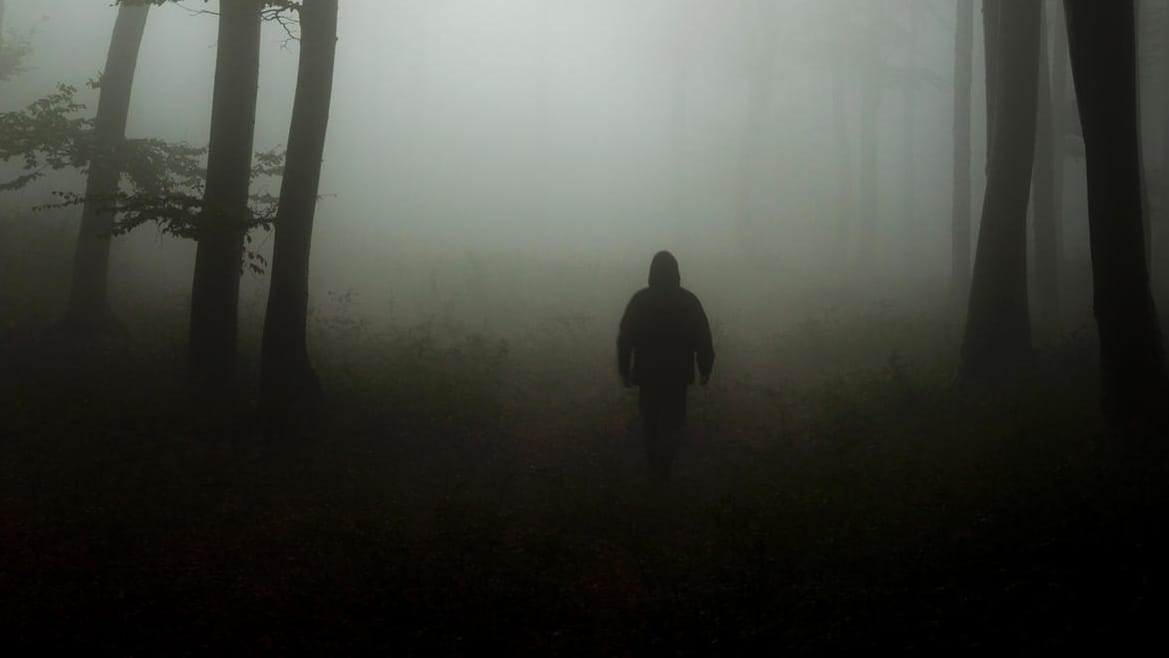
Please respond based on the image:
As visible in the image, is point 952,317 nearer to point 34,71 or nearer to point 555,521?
point 555,521

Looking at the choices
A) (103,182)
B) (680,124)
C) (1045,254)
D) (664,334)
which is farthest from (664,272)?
(680,124)

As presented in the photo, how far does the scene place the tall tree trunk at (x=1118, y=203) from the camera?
774cm

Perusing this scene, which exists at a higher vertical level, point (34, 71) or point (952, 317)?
point (34, 71)

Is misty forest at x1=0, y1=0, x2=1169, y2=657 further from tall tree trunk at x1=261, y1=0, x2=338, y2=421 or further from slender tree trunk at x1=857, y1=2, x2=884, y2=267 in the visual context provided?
slender tree trunk at x1=857, y1=2, x2=884, y2=267

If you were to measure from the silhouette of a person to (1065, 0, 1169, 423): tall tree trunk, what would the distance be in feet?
12.8

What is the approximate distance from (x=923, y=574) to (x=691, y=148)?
40337 mm

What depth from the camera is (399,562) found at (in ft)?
21.3

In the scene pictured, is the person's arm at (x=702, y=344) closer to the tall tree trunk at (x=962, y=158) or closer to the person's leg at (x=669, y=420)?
the person's leg at (x=669, y=420)

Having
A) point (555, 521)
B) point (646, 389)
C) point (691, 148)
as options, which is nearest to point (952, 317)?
point (646, 389)

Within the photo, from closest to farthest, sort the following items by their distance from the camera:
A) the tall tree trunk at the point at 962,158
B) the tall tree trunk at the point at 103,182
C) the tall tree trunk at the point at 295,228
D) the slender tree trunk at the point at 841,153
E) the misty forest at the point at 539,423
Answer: the misty forest at the point at 539,423 < the tall tree trunk at the point at 295,228 < the tall tree trunk at the point at 103,182 < the tall tree trunk at the point at 962,158 < the slender tree trunk at the point at 841,153

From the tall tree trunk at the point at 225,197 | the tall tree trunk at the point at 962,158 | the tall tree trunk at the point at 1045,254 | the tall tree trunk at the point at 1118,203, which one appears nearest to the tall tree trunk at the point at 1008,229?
the tall tree trunk at the point at 1118,203

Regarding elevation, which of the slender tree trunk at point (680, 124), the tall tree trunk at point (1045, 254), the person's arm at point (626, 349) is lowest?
the person's arm at point (626, 349)

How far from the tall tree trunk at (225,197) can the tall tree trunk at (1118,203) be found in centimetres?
923

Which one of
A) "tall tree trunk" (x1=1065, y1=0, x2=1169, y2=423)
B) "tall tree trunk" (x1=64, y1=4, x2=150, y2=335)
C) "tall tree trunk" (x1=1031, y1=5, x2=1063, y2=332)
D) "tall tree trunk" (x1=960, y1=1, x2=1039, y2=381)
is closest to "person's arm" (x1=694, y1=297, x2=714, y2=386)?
"tall tree trunk" (x1=1065, y1=0, x2=1169, y2=423)
